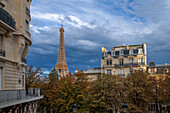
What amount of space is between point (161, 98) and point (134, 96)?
517cm

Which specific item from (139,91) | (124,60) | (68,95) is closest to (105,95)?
(139,91)

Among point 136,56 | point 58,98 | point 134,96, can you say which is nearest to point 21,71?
point 58,98

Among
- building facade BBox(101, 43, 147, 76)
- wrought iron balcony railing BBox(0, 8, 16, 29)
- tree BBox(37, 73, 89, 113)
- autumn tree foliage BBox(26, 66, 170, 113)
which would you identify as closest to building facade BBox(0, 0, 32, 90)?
wrought iron balcony railing BBox(0, 8, 16, 29)

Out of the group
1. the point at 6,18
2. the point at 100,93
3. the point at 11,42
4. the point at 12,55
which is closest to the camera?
the point at 6,18

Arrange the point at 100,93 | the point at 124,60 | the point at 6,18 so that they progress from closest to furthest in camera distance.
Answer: the point at 6,18
the point at 100,93
the point at 124,60

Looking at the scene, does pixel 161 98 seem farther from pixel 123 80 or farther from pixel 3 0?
pixel 3 0

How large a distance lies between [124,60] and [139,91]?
24368mm

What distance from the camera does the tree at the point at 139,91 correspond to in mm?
32312

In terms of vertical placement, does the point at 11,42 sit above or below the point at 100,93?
above

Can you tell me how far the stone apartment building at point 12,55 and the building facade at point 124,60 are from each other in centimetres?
3571

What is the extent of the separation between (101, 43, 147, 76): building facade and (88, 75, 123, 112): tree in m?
19.7

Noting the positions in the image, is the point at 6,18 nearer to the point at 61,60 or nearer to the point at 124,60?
the point at 124,60

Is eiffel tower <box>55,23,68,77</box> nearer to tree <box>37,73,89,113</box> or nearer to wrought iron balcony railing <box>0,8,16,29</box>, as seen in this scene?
tree <box>37,73,89,113</box>

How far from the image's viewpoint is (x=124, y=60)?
182 feet
